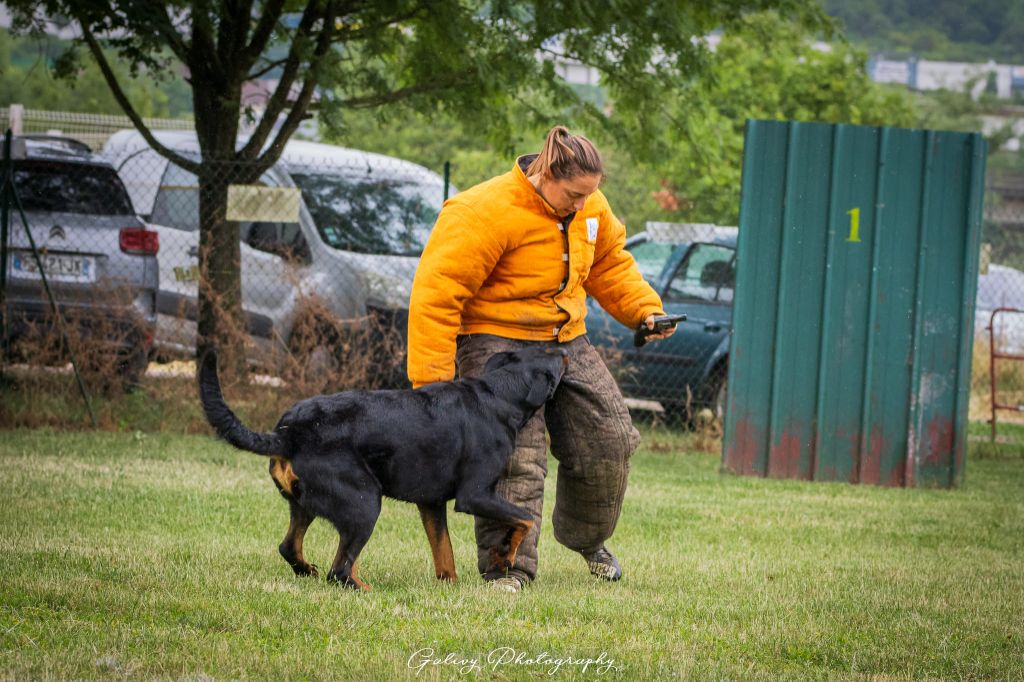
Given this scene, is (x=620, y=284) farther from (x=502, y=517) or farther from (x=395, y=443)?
(x=395, y=443)

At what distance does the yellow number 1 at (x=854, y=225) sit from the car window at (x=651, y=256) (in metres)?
2.56

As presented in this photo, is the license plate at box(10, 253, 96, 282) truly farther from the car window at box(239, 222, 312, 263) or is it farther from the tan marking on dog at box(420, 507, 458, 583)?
the tan marking on dog at box(420, 507, 458, 583)

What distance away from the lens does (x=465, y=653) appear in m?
3.93

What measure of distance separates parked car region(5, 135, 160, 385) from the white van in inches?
11.8

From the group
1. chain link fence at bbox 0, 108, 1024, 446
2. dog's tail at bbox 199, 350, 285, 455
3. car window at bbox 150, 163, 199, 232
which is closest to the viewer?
dog's tail at bbox 199, 350, 285, 455

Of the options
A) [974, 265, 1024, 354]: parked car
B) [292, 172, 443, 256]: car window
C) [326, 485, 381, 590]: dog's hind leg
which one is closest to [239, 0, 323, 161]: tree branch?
[292, 172, 443, 256]: car window

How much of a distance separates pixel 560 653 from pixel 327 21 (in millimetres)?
7386

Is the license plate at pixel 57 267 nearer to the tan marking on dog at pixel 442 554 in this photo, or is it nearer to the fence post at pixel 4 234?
the fence post at pixel 4 234

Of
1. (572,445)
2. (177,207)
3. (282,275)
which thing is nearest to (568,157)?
(572,445)

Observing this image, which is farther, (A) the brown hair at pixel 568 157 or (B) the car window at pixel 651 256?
(B) the car window at pixel 651 256

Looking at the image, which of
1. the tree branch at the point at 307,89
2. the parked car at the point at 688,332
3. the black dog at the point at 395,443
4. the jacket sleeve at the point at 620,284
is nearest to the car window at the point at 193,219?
the tree branch at the point at 307,89

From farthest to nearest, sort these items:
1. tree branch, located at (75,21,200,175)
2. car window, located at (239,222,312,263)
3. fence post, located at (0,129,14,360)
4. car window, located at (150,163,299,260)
→ car window, located at (150,163,299,260), car window, located at (239,222,312,263), tree branch, located at (75,21,200,175), fence post, located at (0,129,14,360)

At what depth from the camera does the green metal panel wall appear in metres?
9.28

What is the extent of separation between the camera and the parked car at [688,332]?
11.1 metres
